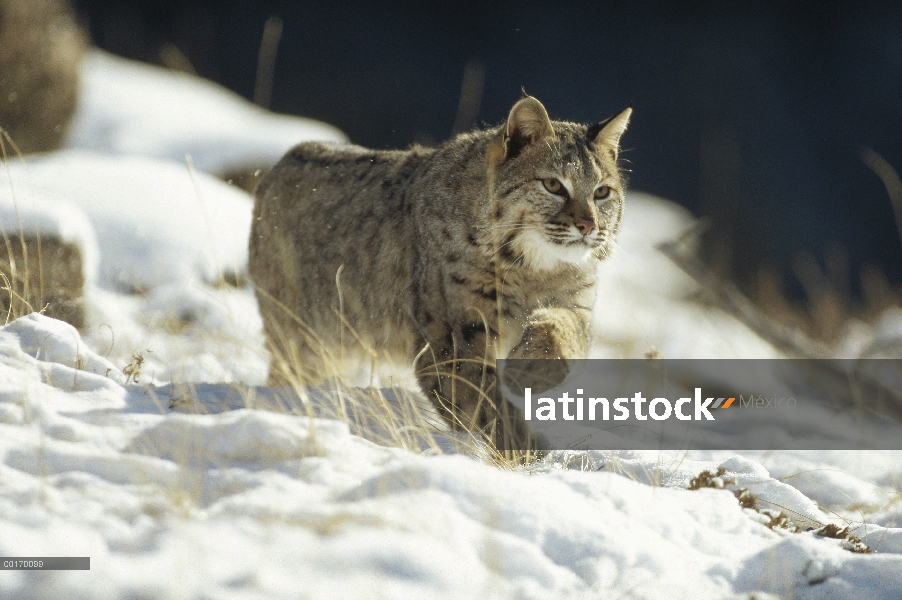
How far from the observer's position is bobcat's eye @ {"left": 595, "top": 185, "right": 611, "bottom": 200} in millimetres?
3863

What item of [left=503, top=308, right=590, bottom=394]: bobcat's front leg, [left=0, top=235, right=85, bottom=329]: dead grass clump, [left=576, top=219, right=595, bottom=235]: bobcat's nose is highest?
[left=576, top=219, right=595, bottom=235]: bobcat's nose

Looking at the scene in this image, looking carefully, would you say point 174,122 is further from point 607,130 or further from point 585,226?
point 585,226

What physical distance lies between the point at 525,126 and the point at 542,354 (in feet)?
3.86

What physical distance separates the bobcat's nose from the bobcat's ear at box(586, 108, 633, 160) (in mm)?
637

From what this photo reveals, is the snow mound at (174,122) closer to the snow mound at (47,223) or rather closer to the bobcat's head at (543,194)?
the snow mound at (47,223)

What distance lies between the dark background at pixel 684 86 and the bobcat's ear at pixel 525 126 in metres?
6.64

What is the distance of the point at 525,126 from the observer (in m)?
3.72

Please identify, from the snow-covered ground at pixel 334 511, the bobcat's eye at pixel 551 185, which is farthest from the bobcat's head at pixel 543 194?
the snow-covered ground at pixel 334 511

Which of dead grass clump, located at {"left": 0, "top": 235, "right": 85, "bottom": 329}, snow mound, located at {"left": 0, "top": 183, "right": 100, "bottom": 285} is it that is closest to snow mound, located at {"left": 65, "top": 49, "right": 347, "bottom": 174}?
snow mound, located at {"left": 0, "top": 183, "right": 100, "bottom": 285}

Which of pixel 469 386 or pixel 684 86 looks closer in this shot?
pixel 469 386

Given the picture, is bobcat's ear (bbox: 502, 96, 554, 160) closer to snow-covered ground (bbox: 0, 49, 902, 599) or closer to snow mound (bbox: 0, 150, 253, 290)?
snow-covered ground (bbox: 0, 49, 902, 599)

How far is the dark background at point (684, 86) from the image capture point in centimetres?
1053

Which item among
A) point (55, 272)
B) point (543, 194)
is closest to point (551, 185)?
point (543, 194)

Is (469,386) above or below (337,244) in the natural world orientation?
below
